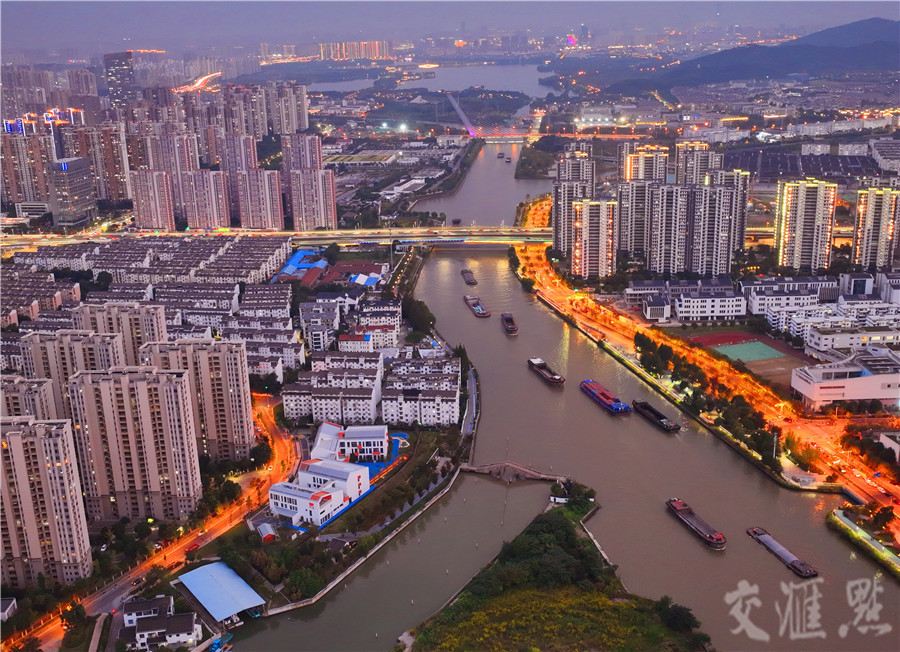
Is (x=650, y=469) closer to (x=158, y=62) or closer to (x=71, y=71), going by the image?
(x=71, y=71)

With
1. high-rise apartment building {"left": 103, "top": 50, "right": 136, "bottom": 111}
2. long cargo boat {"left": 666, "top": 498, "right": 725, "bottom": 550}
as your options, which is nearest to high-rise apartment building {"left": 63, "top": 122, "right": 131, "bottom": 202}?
high-rise apartment building {"left": 103, "top": 50, "right": 136, "bottom": 111}

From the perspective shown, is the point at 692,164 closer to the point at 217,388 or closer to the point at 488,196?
the point at 488,196

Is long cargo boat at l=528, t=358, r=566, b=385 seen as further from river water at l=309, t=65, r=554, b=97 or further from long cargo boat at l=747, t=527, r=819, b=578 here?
river water at l=309, t=65, r=554, b=97

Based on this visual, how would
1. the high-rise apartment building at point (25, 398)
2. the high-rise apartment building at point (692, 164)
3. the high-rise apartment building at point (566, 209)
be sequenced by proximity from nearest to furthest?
the high-rise apartment building at point (25, 398) < the high-rise apartment building at point (566, 209) < the high-rise apartment building at point (692, 164)

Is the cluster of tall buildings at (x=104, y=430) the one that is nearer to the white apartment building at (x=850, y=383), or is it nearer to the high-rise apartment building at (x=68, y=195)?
the white apartment building at (x=850, y=383)

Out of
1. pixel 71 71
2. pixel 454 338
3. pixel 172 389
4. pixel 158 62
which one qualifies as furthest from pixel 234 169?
pixel 158 62

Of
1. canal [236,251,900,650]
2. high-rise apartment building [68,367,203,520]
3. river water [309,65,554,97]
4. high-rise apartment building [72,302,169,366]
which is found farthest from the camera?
river water [309,65,554,97]

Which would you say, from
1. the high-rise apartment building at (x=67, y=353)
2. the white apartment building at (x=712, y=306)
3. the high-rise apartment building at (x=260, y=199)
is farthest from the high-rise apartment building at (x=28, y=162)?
the white apartment building at (x=712, y=306)
